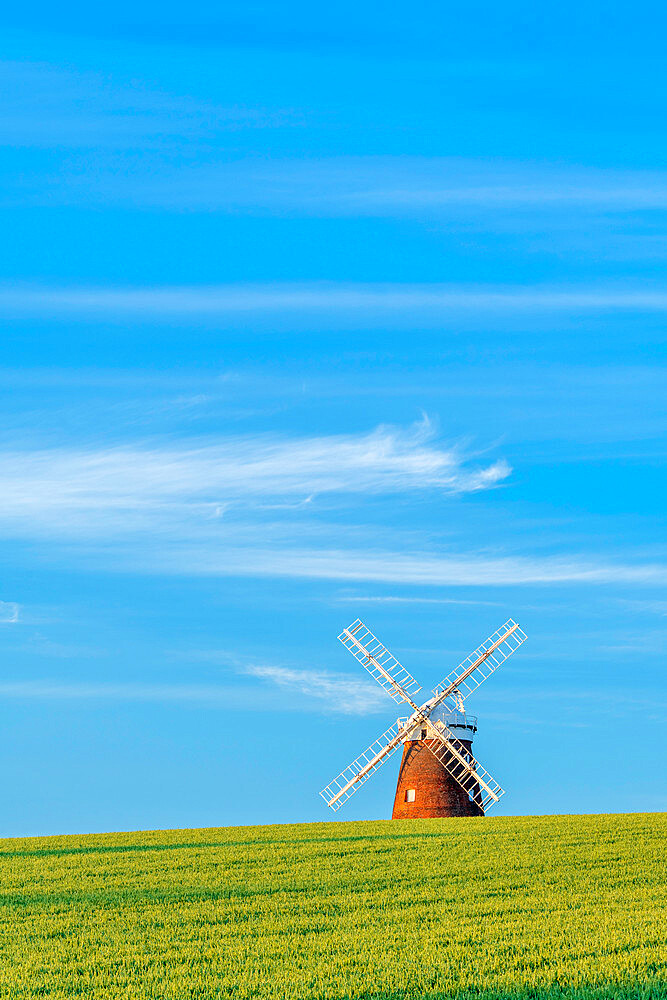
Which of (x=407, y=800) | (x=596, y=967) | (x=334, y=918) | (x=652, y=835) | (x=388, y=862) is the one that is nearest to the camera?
(x=596, y=967)

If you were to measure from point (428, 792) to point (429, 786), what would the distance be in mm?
282

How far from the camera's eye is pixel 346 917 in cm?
1714

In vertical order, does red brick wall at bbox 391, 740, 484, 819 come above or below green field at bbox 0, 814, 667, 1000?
above

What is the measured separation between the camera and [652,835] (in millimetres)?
29969

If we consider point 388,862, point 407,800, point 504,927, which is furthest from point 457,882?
point 407,800

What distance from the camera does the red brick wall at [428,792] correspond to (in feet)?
143

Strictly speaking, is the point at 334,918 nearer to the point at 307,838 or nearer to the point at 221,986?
the point at 221,986

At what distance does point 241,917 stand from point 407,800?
28.0 meters

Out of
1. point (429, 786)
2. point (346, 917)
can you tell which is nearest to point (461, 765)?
point (429, 786)

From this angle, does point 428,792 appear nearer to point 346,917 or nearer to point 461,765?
point 461,765

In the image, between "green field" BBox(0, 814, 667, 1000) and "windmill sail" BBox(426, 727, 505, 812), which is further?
"windmill sail" BBox(426, 727, 505, 812)

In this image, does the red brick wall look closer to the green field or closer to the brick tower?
the brick tower

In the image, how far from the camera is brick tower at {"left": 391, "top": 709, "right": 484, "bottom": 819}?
43.7 meters

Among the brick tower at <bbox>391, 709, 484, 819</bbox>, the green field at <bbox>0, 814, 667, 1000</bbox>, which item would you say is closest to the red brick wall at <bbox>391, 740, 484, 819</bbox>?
the brick tower at <bbox>391, 709, 484, 819</bbox>
